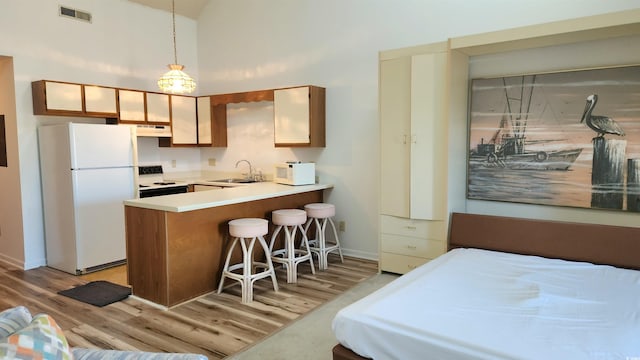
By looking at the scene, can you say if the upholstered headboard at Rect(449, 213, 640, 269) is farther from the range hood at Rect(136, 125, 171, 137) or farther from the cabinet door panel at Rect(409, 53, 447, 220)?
the range hood at Rect(136, 125, 171, 137)

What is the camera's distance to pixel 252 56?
18.8 feet

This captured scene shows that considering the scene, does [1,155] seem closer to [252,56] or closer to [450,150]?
[252,56]

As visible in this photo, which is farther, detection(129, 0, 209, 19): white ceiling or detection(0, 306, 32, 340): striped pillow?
detection(129, 0, 209, 19): white ceiling

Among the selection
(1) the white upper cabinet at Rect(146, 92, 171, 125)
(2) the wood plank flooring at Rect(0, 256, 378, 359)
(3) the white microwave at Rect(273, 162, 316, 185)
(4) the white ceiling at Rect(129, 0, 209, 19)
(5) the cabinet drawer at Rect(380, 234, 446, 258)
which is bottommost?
(2) the wood plank flooring at Rect(0, 256, 378, 359)

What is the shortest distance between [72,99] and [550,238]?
490 cm

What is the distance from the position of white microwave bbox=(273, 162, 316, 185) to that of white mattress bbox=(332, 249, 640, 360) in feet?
7.42

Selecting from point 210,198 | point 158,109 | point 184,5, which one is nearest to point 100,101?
point 158,109

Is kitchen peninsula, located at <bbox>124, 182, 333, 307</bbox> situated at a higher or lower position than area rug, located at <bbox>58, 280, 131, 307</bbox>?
higher

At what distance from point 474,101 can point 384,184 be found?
116 centimetres

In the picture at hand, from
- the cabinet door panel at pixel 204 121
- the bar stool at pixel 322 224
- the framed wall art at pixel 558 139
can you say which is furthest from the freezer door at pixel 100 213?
the framed wall art at pixel 558 139

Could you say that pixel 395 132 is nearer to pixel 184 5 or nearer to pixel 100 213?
pixel 100 213

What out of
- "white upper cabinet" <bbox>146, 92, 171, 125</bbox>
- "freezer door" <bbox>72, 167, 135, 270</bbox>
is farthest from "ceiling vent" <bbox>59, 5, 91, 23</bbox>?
"freezer door" <bbox>72, 167, 135, 270</bbox>

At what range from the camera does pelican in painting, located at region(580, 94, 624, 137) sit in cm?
335

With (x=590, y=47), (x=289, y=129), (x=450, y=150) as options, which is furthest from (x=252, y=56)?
(x=590, y=47)
